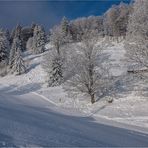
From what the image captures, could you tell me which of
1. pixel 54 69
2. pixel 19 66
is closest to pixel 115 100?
pixel 54 69

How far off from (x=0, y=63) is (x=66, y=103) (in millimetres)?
47696

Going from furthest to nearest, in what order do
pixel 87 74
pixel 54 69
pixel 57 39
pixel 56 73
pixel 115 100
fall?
pixel 57 39 < pixel 54 69 < pixel 56 73 < pixel 87 74 < pixel 115 100

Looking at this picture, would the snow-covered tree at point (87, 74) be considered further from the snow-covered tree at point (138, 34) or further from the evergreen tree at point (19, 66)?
the evergreen tree at point (19, 66)

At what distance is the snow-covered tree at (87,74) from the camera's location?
3506 centimetres

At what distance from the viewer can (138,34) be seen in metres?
29.4

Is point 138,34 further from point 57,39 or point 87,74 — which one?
point 57,39

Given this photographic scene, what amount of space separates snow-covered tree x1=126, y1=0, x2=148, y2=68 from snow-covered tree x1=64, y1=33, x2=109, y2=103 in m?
5.64

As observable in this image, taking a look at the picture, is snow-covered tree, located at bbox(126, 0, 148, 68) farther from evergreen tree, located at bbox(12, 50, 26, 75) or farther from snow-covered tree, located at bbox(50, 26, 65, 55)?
evergreen tree, located at bbox(12, 50, 26, 75)

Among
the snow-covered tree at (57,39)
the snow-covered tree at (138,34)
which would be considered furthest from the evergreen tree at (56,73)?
the snow-covered tree at (138,34)

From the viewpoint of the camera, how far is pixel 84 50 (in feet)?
118

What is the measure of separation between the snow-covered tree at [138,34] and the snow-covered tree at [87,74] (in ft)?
18.5

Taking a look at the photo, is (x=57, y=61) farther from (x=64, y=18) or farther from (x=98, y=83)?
(x=64, y=18)

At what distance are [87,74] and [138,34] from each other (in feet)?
27.5

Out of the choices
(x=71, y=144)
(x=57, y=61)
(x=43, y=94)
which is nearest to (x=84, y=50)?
(x=43, y=94)
